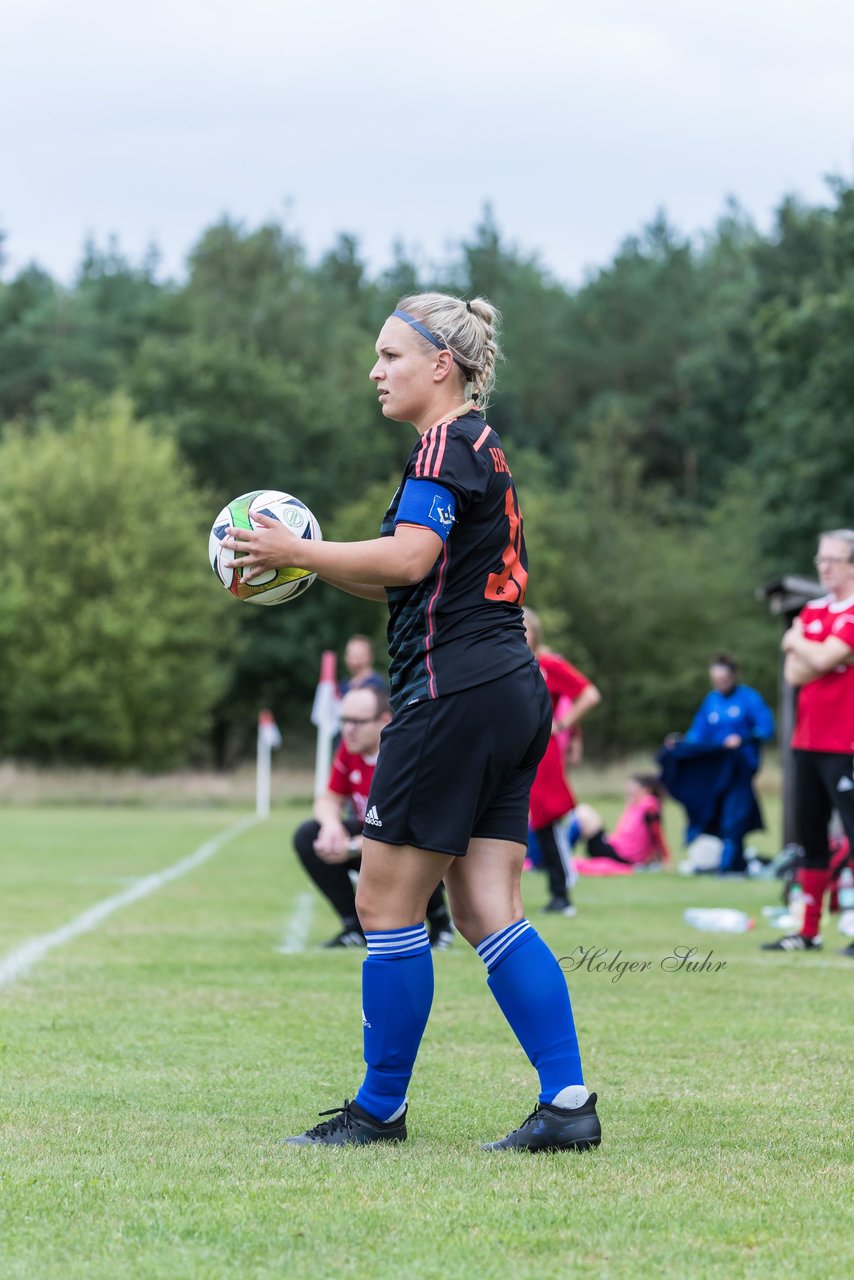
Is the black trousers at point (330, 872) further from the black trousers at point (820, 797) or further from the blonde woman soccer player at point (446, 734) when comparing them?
the blonde woman soccer player at point (446, 734)

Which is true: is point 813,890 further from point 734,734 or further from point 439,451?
point 734,734

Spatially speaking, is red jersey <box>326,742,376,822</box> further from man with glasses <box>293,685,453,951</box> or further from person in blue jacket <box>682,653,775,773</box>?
person in blue jacket <box>682,653,775,773</box>

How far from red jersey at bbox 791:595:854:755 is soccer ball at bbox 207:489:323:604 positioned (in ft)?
16.2

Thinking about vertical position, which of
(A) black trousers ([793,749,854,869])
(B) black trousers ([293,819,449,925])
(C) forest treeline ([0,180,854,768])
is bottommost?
(B) black trousers ([293,819,449,925])

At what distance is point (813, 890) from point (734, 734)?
8639mm

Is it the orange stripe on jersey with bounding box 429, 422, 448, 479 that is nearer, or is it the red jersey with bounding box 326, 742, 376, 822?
the orange stripe on jersey with bounding box 429, 422, 448, 479

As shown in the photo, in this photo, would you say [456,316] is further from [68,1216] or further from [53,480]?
[53,480]

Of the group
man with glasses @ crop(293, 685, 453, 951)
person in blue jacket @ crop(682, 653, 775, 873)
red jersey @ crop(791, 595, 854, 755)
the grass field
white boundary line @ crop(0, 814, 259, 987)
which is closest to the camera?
the grass field

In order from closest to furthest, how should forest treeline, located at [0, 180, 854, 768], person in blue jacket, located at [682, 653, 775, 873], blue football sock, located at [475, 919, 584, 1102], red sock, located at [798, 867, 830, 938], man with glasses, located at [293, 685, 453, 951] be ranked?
1. blue football sock, located at [475, 919, 584, 1102]
2. man with glasses, located at [293, 685, 453, 951]
3. red sock, located at [798, 867, 830, 938]
4. person in blue jacket, located at [682, 653, 775, 873]
5. forest treeline, located at [0, 180, 854, 768]

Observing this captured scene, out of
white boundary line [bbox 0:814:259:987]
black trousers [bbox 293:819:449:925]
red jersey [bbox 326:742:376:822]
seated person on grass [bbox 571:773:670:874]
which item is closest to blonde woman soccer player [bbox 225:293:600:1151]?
white boundary line [bbox 0:814:259:987]

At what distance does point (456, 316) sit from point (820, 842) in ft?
18.2

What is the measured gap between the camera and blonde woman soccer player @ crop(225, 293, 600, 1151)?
4.07 m

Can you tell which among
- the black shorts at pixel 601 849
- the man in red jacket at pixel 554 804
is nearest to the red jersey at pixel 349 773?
the man in red jacket at pixel 554 804

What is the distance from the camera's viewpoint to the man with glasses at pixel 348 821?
27.3 feet
